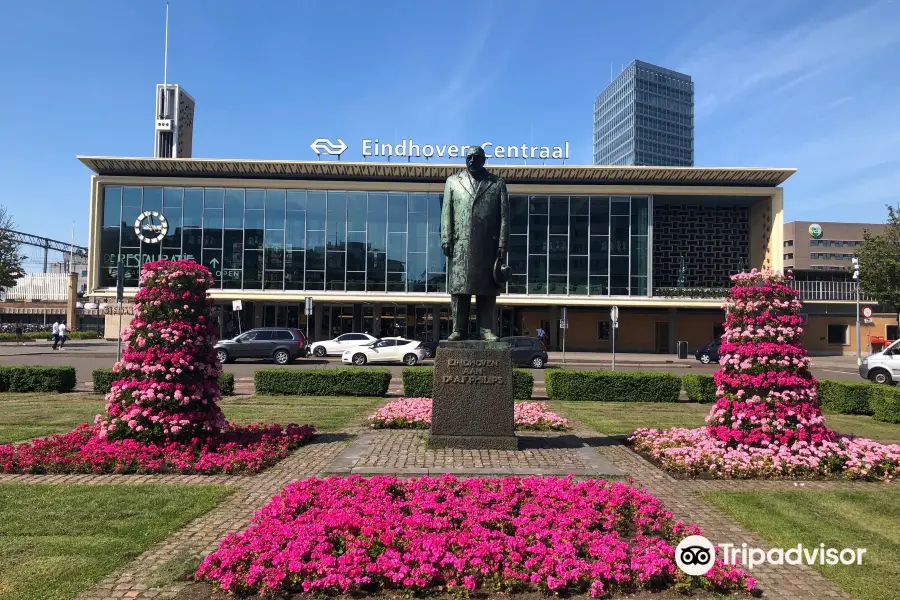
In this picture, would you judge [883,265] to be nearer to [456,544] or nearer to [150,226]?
[456,544]

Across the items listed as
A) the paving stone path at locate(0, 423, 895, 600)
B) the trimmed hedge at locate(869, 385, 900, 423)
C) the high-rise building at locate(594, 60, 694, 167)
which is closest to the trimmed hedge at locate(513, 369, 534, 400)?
the paving stone path at locate(0, 423, 895, 600)

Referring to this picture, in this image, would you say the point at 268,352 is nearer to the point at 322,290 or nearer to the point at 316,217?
the point at 322,290

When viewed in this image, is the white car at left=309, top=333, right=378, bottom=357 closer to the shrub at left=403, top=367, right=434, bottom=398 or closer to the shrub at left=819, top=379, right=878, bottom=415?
the shrub at left=403, top=367, right=434, bottom=398

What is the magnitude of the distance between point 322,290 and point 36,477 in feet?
101

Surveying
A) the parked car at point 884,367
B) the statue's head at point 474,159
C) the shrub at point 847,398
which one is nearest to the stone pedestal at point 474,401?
the statue's head at point 474,159

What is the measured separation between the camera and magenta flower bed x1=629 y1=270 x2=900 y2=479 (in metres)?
7.71

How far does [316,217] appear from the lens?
37.9m

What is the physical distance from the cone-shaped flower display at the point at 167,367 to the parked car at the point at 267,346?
61.2 feet

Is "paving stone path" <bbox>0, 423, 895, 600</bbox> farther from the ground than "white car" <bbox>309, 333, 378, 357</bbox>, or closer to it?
closer to it

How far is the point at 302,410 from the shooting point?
13211 mm

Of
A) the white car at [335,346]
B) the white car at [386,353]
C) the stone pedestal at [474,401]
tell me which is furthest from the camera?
the white car at [335,346]

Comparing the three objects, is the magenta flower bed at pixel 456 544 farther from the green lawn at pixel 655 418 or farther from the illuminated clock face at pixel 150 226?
the illuminated clock face at pixel 150 226

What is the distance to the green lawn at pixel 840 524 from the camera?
4414 millimetres

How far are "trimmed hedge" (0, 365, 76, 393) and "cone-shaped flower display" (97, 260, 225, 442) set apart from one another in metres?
8.98
